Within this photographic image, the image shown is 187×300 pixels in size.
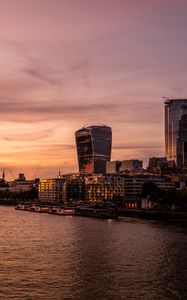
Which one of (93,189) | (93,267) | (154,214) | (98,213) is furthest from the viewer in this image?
(93,189)

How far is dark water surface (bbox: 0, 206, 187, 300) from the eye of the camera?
96.5 ft

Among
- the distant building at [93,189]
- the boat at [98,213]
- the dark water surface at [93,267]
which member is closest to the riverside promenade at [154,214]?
the boat at [98,213]

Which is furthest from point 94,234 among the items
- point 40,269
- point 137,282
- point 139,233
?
point 137,282

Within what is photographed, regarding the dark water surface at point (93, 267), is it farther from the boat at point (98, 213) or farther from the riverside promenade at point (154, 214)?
the boat at point (98, 213)

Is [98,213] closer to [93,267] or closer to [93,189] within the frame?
[93,267]

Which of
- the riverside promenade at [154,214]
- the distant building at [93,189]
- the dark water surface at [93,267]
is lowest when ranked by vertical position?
the dark water surface at [93,267]

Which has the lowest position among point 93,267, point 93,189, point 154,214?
point 93,267

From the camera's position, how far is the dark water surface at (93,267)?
2941 cm

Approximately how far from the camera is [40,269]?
117 ft

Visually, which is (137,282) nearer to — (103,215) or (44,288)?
(44,288)

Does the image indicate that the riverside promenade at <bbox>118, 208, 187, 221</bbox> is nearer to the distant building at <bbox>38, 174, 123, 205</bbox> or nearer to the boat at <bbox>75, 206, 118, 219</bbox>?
the boat at <bbox>75, 206, 118, 219</bbox>

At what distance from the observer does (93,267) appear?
121 feet

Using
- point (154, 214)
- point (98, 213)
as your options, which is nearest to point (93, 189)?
point (98, 213)

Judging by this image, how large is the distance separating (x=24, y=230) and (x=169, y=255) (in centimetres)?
2871
